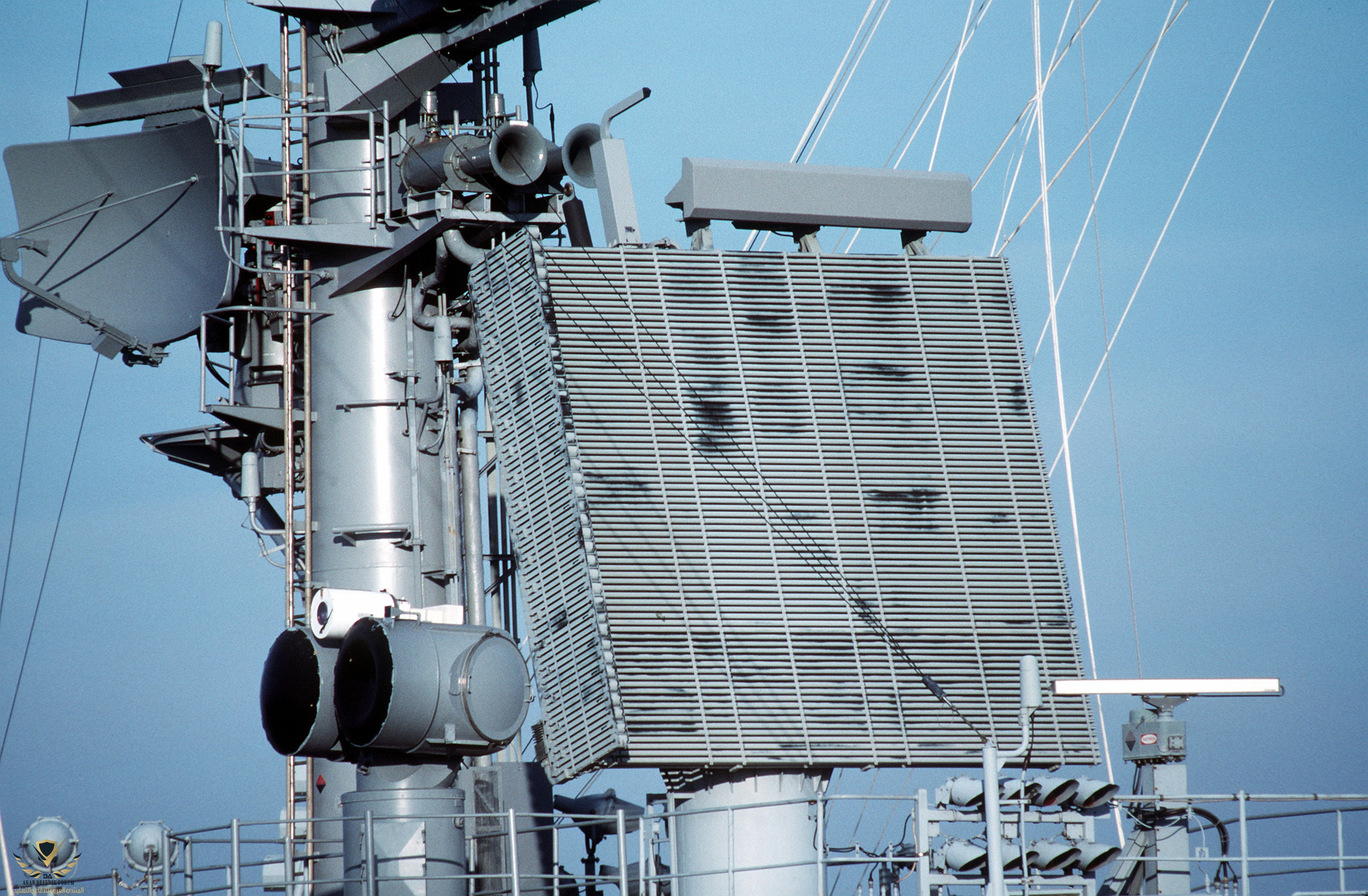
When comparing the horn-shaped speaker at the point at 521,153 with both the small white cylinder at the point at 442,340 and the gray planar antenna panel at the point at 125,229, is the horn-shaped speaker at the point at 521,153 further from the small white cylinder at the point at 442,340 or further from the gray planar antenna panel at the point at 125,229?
the gray planar antenna panel at the point at 125,229

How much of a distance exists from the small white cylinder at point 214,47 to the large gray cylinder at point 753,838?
A: 11.1 m

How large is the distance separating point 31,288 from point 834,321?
10953 mm

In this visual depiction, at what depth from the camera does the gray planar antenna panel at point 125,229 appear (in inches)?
866

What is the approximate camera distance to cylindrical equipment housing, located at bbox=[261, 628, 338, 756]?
15.1m

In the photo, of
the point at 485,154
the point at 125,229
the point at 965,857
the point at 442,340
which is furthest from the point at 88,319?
the point at 965,857

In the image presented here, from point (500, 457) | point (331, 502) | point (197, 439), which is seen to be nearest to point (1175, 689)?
point (500, 457)

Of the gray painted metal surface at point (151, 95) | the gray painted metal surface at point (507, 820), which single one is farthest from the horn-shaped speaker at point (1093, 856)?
the gray painted metal surface at point (151, 95)

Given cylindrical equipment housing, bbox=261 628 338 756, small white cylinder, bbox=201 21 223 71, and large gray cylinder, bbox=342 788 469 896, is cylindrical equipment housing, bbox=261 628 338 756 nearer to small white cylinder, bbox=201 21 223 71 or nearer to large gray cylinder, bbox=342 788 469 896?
large gray cylinder, bbox=342 788 469 896

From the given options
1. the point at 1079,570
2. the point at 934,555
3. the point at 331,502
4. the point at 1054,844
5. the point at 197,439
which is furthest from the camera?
the point at 197,439

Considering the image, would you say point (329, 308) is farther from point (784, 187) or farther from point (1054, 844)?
point (1054, 844)

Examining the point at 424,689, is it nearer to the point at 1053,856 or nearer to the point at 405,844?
the point at 405,844

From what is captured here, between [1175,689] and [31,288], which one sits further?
[31,288]

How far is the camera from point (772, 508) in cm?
1667

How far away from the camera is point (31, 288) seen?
21281 millimetres
